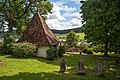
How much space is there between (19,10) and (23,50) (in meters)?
22.1

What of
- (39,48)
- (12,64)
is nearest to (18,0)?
(39,48)

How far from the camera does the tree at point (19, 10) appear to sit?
60219 millimetres

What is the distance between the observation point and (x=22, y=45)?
42281mm

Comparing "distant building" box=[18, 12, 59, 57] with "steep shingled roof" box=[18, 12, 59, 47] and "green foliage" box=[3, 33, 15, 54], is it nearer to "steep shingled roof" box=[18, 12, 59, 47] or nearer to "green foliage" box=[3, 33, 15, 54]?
"steep shingled roof" box=[18, 12, 59, 47]

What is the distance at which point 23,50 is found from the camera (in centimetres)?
4181

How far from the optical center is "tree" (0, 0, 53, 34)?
198 feet

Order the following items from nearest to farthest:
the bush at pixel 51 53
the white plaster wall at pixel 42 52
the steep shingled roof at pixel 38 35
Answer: the bush at pixel 51 53 < the white plaster wall at pixel 42 52 < the steep shingled roof at pixel 38 35

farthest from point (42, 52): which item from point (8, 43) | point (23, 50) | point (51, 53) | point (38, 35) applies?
point (8, 43)

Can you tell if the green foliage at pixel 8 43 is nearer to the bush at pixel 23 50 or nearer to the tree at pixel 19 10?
the bush at pixel 23 50

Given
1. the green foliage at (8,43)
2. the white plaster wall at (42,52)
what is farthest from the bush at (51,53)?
A: the green foliage at (8,43)

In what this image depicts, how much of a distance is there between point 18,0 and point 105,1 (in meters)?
37.7

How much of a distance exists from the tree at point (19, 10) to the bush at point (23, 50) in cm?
1843

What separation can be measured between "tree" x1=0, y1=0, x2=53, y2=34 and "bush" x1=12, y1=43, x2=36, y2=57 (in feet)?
60.5

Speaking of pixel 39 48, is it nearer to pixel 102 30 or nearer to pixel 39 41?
pixel 39 41
